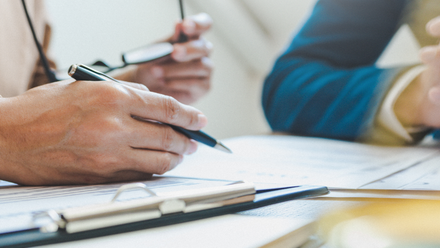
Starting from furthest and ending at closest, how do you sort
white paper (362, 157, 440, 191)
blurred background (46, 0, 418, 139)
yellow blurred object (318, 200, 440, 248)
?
blurred background (46, 0, 418, 139) → white paper (362, 157, 440, 191) → yellow blurred object (318, 200, 440, 248)

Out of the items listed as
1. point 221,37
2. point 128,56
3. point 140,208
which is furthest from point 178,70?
point 221,37

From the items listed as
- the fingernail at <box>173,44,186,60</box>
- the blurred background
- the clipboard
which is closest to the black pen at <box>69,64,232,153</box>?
the clipboard

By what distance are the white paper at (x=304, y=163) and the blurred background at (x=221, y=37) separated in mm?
645

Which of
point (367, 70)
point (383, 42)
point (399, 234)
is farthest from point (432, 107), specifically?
point (399, 234)

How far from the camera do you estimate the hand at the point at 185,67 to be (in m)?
0.60

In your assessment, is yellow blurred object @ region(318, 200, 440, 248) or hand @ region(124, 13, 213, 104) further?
hand @ region(124, 13, 213, 104)

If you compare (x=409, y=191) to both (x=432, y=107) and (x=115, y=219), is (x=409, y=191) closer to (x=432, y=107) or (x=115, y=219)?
(x=115, y=219)

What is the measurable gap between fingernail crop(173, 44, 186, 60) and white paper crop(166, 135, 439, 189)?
161mm

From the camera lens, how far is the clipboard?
146 millimetres

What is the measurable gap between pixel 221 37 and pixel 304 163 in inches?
49.0

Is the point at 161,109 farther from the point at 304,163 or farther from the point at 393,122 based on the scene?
the point at 393,122

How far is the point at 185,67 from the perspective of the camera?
63 cm

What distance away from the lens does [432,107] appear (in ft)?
1.75

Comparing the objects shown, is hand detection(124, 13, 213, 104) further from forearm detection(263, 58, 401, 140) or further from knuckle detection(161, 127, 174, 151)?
knuckle detection(161, 127, 174, 151)
